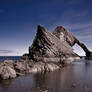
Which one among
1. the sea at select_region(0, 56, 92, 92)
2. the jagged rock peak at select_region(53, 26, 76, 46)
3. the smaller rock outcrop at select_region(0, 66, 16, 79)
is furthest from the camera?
the jagged rock peak at select_region(53, 26, 76, 46)

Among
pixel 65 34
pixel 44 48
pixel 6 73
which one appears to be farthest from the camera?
pixel 65 34

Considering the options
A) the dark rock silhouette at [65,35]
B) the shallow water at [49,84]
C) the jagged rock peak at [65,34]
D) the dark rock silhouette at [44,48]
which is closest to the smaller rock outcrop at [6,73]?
the shallow water at [49,84]

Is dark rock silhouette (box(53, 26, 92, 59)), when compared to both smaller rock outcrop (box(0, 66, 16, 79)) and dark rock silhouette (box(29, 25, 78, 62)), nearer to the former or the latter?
dark rock silhouette (box(29, 25, 78, 62))

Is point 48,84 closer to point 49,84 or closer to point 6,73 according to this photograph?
point 49,84

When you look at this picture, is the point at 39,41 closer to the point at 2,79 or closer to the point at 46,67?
the point at 46,67

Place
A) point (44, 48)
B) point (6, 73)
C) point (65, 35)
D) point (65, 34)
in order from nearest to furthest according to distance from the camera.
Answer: point (6, 73) → point (44, 48) → point (65, 35) → point (65, 34)

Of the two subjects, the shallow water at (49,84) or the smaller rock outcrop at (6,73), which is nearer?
the shallow water at (49,84)

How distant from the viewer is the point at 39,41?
76.9 meters

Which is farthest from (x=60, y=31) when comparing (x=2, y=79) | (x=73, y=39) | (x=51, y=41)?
(x=2, y=79)

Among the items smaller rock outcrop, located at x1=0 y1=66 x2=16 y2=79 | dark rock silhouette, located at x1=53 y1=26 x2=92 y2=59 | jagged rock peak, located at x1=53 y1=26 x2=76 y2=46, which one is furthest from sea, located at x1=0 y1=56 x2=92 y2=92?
jagged rock peak, located at x1=53 y1=26 x2=76 y2=46

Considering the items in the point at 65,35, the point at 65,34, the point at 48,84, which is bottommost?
the point at 48,84

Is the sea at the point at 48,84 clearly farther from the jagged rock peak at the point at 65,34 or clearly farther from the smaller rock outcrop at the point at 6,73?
the jagged rock peak at the point at 65,34

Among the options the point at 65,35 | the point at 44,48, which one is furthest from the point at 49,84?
the point at 65,35

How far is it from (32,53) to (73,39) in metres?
65.6
